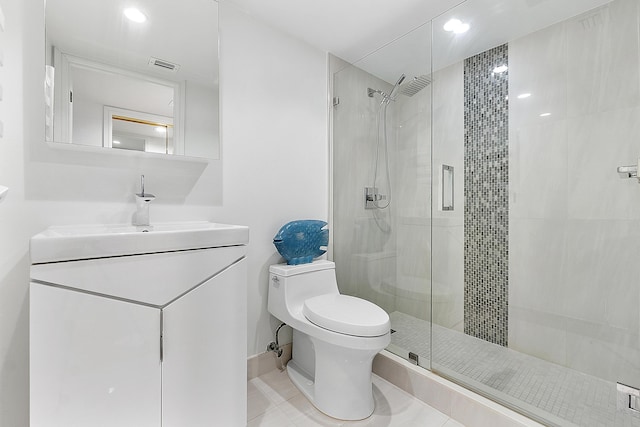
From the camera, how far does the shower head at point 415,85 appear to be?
5.87 feet

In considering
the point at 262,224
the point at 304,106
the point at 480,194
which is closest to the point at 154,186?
the point at 262,224

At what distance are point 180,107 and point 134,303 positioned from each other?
3.17ft

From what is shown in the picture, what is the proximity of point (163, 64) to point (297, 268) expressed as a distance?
4.03 feet

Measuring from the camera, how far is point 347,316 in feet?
4.61

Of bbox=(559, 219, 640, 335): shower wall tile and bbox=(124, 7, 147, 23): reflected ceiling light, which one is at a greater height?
bbox=(124, 7, 147, 23): reflected ceiling light

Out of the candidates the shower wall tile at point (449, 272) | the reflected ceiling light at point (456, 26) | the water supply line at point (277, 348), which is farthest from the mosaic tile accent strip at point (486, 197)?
the water supply line at point (277, 348)

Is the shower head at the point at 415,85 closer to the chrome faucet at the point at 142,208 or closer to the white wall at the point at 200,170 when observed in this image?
the white wall at the point at 200,170

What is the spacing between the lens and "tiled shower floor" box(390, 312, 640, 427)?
48.2 inches

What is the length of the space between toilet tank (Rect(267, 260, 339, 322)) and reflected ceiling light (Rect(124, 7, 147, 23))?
1349 mm

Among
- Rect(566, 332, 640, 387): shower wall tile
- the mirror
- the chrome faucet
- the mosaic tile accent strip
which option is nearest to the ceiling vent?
the mirror

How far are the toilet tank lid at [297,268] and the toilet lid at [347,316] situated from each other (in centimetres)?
18

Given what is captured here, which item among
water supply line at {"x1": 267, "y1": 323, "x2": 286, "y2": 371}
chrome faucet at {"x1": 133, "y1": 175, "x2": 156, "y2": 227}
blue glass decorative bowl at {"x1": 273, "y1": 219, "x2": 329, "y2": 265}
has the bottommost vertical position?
water supply line at {"x1": 267, "y1": 323, "x2": 286, "y2": 371}

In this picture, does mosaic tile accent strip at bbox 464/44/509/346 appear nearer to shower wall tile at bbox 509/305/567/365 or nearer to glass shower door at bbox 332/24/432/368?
shower wall tile at bbox 509/305/567/365

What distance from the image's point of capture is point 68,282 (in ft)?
2.80
